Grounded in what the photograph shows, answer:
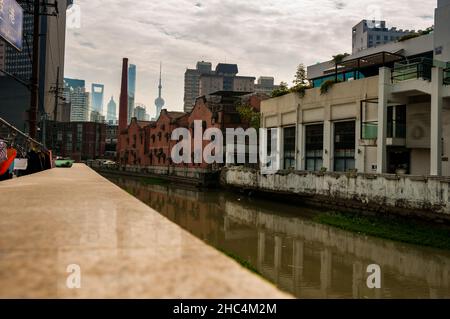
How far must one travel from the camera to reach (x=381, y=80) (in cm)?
2138

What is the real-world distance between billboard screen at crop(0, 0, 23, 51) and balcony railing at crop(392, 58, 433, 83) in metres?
18.1

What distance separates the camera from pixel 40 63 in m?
39.9

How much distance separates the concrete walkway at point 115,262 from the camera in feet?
5.51

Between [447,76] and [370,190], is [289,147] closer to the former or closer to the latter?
[370,190]

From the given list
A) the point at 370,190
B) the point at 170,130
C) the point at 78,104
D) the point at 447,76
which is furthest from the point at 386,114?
the point at 78,104

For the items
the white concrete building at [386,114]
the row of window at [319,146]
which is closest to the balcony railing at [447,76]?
the white concrete building at [386,114]

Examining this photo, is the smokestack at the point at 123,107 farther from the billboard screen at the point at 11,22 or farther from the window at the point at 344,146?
the billboard screen at the point at 11,22

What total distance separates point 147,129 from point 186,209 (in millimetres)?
39526

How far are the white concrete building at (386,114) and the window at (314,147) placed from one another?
61 millimetres

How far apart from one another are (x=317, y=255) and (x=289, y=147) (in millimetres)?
19682

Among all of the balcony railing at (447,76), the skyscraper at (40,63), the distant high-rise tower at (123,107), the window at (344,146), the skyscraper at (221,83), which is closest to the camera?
the balcony railing at (447,76)
